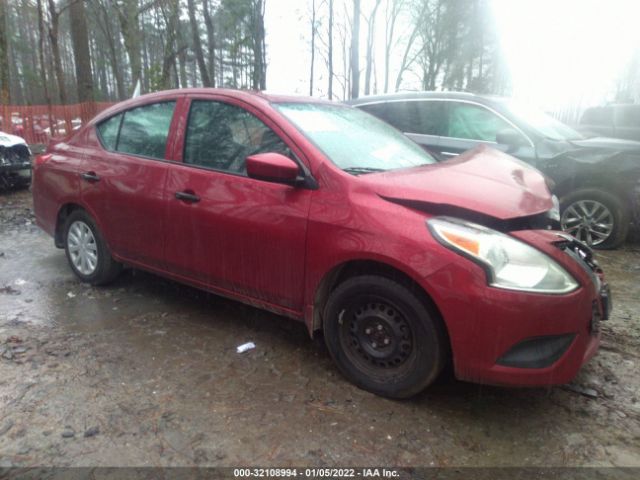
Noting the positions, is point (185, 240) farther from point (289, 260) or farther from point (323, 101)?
point (323, 101)

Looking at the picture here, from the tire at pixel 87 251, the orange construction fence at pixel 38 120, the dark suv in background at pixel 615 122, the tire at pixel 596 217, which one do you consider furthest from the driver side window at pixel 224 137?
the orange construction fence at pixel 38 120

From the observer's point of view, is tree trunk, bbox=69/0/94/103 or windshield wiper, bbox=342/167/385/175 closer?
windshield wiper, bbox=342/167/385/175

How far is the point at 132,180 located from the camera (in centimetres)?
358

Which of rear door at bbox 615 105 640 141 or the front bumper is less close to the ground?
rear door at bbox 615 105 640 141

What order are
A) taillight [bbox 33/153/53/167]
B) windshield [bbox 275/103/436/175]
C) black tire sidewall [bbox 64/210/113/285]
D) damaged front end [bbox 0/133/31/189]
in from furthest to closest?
damaged front end [bbox 0/133/31/189] → taillight [bbox 33/153/53/167] → black tire sidewall [bbox 64/210/113/285] → windshield [bbox 275/103/436/175]

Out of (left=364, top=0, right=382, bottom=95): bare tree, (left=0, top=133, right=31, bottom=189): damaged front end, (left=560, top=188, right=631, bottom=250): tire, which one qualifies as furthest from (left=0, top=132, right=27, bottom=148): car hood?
(left=364, top=0, right=382, bottom=95): bare tree

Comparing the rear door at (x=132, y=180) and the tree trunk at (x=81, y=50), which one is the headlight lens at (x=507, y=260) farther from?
the tree trunk at (x=81, y=50)

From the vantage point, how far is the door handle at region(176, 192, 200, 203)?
3180 mm

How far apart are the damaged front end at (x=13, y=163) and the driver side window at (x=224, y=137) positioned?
20.8 feet

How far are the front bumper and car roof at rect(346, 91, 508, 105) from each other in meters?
3.71

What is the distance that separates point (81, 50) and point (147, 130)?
12.4 m

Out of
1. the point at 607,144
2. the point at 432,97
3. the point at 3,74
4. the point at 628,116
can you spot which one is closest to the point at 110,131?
the point at 432,97

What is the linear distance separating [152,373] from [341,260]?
1.34 meters

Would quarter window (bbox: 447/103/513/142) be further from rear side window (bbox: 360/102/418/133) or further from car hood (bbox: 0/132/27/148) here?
car hood (bbox: 0/132/27/148)
